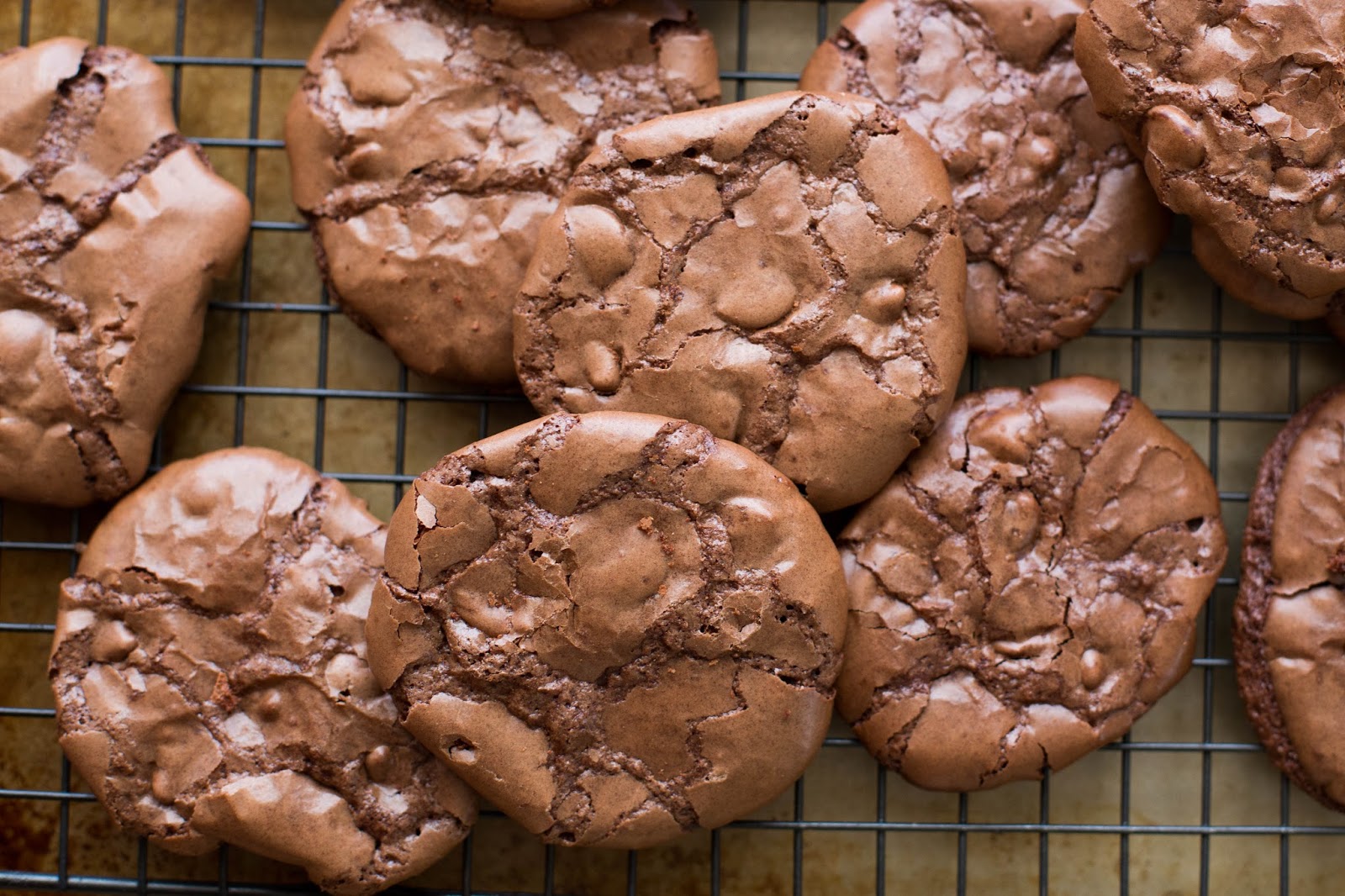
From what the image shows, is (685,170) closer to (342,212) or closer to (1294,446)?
(342,212)

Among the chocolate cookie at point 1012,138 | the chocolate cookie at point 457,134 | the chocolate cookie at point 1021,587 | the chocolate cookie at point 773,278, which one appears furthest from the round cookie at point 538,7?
the chocolate cookie at point 1021,587

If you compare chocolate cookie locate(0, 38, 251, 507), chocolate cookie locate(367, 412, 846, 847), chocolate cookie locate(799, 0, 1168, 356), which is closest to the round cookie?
chocolate cookie locate(799, 0, 1168, 356)

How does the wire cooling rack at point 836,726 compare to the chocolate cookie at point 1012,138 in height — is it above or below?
below

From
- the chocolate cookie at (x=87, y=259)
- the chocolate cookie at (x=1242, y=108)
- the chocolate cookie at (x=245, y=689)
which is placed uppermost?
the chocolate cookie at (x=1242, y=108)

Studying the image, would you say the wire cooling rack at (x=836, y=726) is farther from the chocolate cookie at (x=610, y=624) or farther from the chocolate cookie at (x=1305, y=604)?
the chocolate cookie at (x=610, y=624)

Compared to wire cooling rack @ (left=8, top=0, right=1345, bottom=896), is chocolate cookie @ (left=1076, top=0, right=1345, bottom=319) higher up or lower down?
higher up

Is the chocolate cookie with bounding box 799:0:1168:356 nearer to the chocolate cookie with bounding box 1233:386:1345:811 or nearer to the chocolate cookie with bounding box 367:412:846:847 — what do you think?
the chocolate cookie with bounding box 1233:386:1345:811

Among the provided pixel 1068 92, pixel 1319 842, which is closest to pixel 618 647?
pixel 1068 92
